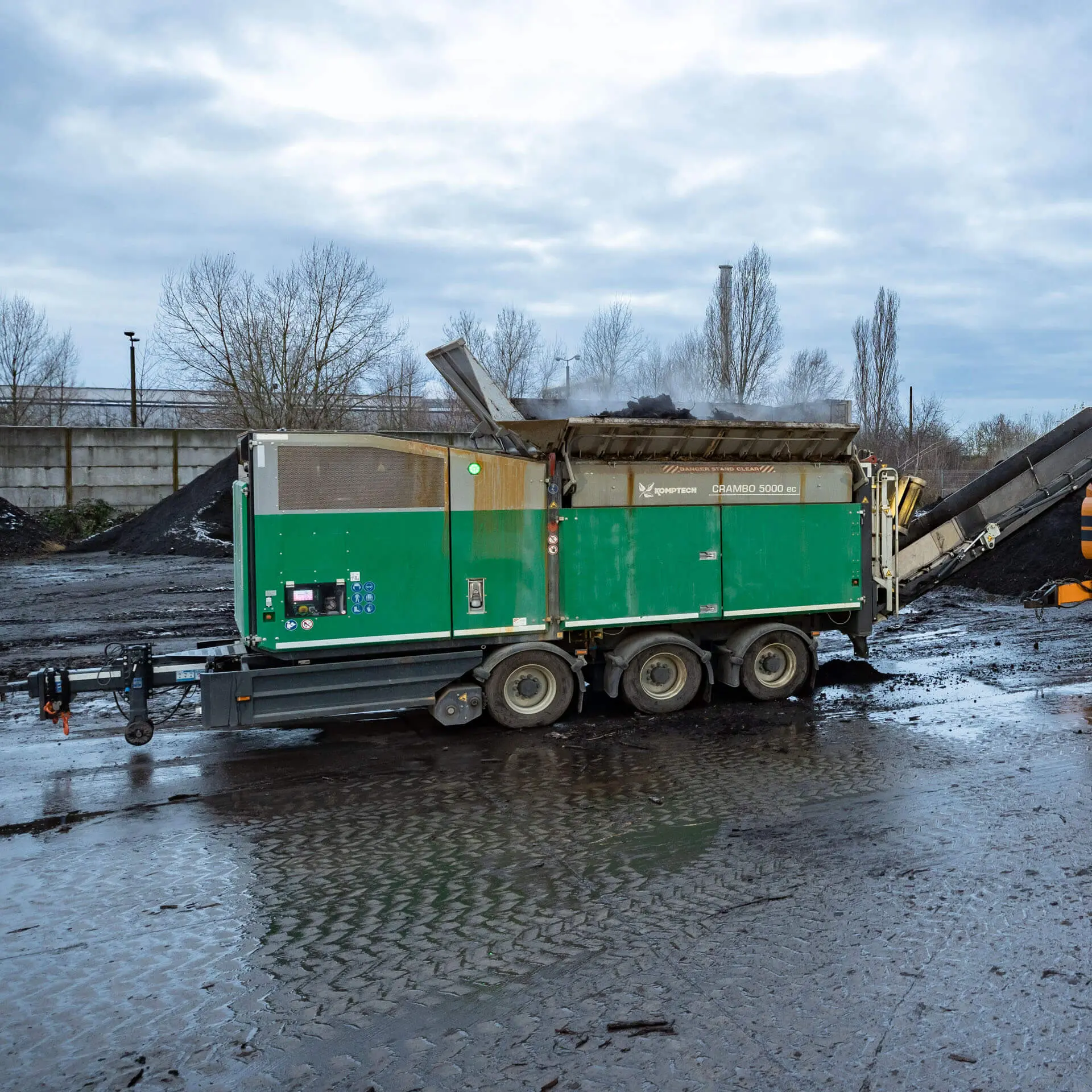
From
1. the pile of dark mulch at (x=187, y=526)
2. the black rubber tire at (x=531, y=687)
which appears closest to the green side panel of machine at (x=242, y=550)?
the black rubber tire at (x=531, y=687)

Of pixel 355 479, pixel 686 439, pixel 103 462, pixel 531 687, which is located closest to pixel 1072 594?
pixel 686 439

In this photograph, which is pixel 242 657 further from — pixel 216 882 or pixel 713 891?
pixel 713 891

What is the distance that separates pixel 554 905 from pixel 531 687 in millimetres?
4055

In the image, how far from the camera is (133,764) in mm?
8180

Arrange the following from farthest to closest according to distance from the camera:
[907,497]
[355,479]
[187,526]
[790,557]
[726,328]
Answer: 1. [726,328]
2. [187,526]
3. [907,497]
4. [790,557]
5. [355,479]

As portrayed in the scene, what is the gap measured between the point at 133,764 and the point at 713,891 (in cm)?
513

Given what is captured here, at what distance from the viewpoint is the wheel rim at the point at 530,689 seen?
9.27 metres

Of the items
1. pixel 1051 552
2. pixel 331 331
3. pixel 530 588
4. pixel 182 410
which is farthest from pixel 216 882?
pixel 182 410

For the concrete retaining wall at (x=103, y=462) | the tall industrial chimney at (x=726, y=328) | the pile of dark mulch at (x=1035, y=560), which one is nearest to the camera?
the pile of dark mulch at (x=1035, y=560)

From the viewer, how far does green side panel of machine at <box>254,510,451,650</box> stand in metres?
8.27

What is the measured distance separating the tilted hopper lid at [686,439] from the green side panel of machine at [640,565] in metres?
0.55

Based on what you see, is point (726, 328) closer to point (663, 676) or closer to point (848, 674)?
point (848, 674)

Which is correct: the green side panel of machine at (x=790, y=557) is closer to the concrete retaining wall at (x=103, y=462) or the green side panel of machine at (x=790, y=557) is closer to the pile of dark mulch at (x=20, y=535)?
the pile of dark mulch at (x=20, y=535)

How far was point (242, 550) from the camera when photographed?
8555mm
